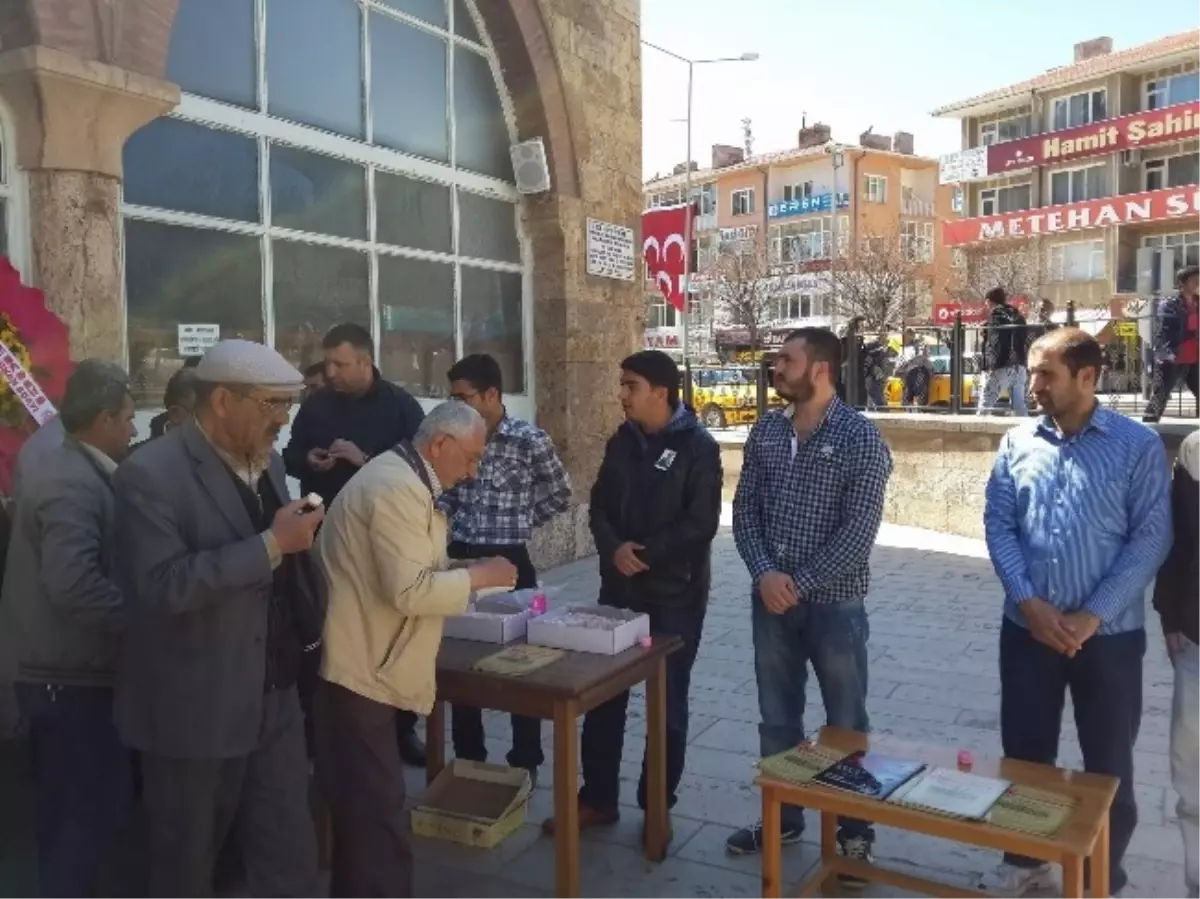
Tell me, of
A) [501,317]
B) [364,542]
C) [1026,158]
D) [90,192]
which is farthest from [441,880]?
[1026,158]

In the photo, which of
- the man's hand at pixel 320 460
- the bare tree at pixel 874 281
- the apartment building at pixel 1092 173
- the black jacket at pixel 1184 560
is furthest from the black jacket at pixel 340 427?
the apartment building at pixel 1092 173

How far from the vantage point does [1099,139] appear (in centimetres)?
3550

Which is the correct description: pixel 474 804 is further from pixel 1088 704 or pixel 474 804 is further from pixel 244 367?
pixel 1088 704

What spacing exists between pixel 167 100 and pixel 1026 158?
1517 inches

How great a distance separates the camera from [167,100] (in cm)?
509

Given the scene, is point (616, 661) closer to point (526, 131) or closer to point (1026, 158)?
point (526, 131)

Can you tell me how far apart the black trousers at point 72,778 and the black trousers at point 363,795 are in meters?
0.63

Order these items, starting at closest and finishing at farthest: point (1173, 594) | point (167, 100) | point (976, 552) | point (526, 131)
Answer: point (1173, 594) → point (167, 100) → point (526, 131) → point (976, 552)

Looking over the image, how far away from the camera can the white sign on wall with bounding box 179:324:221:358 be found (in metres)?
5.70

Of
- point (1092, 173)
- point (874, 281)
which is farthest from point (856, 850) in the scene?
point (1092, 173)

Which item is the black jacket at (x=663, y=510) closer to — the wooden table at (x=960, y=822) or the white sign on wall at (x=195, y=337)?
the wooden table at (x=960, y=822)

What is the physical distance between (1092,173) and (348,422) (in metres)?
38.7

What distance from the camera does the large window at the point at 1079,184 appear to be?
36656 mm

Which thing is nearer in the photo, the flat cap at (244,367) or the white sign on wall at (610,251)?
the flat cap at (244,367)
